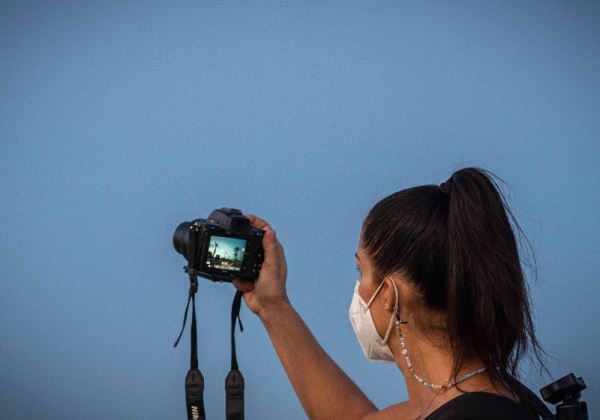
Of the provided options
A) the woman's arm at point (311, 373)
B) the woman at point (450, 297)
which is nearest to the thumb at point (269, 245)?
the woman's arm at point (311, 373)

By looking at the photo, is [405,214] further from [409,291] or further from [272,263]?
[272,263]

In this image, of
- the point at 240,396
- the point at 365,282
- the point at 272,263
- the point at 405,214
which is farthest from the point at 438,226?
the point at 240,396

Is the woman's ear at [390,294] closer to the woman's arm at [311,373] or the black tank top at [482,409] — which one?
the black tank top at [482,409]

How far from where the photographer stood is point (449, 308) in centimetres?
117

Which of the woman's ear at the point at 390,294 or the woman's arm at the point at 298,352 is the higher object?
the woman's ear at the point at 390,294

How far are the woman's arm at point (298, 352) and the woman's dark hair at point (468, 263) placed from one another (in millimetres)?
323

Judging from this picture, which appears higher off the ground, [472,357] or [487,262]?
[487,262]

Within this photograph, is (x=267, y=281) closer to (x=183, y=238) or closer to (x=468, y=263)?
(x=183, y=238)

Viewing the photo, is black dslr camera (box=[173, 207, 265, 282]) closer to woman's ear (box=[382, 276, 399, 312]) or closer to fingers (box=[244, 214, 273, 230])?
fingers (box=[244, 214, 273, 230])

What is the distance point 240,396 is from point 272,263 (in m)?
0.25

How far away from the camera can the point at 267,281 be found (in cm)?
150

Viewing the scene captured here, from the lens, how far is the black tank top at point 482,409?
42.7 inches

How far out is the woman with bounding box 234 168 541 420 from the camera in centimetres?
115

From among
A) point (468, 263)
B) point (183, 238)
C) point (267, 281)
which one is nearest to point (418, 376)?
point (468, 263)
